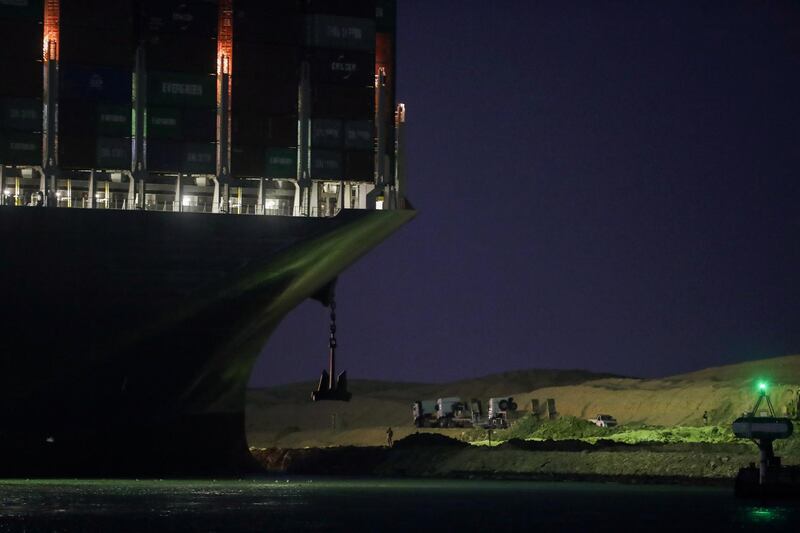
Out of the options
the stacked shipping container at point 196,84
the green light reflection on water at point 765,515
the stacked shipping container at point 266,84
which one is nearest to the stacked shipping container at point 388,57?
the stacked shipping container at point 196,84

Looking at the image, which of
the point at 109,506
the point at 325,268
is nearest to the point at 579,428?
the point at 325,268

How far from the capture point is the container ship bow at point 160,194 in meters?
70.8

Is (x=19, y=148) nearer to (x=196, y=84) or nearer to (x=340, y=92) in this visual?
(x=196, y=84)

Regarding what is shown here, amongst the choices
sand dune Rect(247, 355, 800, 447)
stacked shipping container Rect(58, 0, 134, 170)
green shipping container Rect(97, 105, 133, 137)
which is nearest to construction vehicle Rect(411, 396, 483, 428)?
sand dune Rect(247, 355, 800, 447)

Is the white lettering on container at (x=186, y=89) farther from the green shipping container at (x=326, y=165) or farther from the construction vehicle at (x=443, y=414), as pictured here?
the construction vehicle at (x=443, y=414)

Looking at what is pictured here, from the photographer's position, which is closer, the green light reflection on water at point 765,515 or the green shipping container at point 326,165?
the green light reflection on water at point 765,515

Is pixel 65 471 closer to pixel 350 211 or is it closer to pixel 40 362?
pixel 40 362

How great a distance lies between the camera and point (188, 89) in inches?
2908

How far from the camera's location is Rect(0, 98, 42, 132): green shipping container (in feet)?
235

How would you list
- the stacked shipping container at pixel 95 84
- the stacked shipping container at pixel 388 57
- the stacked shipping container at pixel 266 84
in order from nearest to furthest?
the stacked shipping container at pixel 95 84, the stacked shipping container at pixel 266 84, the stacked shipping container at pixel 388 57

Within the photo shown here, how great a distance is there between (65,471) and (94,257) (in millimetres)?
9591

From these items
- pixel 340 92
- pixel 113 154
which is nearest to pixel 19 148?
pixel 113 154

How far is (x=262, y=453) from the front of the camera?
340 ft

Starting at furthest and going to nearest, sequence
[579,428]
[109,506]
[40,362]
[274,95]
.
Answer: [579,428] < [274,95] < [40,362] < [109,506]
